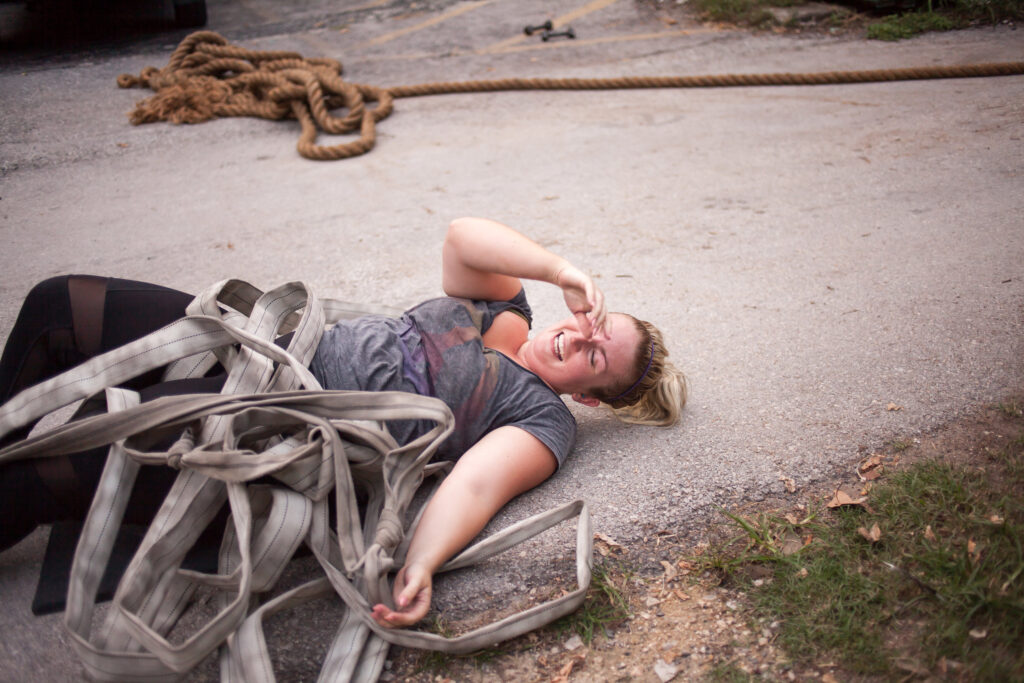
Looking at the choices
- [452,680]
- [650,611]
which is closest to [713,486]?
[650,611]

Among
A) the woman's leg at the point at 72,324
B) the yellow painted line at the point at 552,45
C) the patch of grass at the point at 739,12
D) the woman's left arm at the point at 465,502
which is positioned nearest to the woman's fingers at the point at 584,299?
the woman's left arm at the point at 465,502

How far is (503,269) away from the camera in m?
1.87

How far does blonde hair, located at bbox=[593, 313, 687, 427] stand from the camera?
6.23 feet

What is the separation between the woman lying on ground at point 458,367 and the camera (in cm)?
153

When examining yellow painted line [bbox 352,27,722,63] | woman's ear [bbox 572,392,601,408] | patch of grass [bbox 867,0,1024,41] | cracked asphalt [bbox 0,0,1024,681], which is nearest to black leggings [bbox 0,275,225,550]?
cracked asphalt [bbox 0,0,1024,681]

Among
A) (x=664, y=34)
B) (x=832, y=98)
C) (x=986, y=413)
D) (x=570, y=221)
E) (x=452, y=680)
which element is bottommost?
(x=452, y=680)

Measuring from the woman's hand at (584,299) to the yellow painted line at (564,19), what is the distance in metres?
3.99

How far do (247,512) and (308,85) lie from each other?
3.19 m

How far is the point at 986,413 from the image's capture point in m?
1.93

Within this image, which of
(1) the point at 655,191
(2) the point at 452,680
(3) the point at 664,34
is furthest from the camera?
(3) the point at 664,34

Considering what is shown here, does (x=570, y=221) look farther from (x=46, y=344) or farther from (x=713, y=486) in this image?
(x=46, y=344)

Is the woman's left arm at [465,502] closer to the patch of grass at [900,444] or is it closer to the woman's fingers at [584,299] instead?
the woman's fingers at [584,299]

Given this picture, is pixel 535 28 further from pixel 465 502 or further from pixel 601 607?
pixel 601 607

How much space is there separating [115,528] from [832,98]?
4111 millimetres
